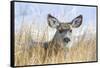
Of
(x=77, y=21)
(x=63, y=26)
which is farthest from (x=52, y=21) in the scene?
(x=77, y=21)

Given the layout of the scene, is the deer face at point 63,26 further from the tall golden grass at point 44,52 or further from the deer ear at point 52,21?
the tall golden grass at point 44,52

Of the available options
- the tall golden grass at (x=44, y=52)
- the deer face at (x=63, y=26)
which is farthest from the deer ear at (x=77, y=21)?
the tall golden grass at (x=44, y=52)

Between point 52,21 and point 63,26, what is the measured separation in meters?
0.14

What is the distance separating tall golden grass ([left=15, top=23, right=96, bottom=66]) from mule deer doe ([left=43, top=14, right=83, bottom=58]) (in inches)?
2.1

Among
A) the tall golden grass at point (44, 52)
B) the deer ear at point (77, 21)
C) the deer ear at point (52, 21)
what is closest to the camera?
the tall golden grass at point (44, 52)

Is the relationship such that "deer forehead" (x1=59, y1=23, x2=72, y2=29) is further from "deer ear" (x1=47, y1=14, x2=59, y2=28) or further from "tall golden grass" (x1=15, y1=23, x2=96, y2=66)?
"tall golden grass" (x1=15, y1=23, x2=96, y2=66)

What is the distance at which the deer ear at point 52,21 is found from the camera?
2.35 metres

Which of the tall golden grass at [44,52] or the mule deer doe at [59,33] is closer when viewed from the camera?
the tall golden grass at [44,52]

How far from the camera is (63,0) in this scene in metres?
2.43

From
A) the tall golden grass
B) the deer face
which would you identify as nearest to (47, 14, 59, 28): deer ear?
the deer face

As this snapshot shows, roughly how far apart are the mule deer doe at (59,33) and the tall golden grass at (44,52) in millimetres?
53

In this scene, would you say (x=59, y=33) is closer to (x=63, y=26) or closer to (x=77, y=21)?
(x=63, y=26)

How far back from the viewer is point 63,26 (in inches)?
94.6

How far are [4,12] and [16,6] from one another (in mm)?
133
